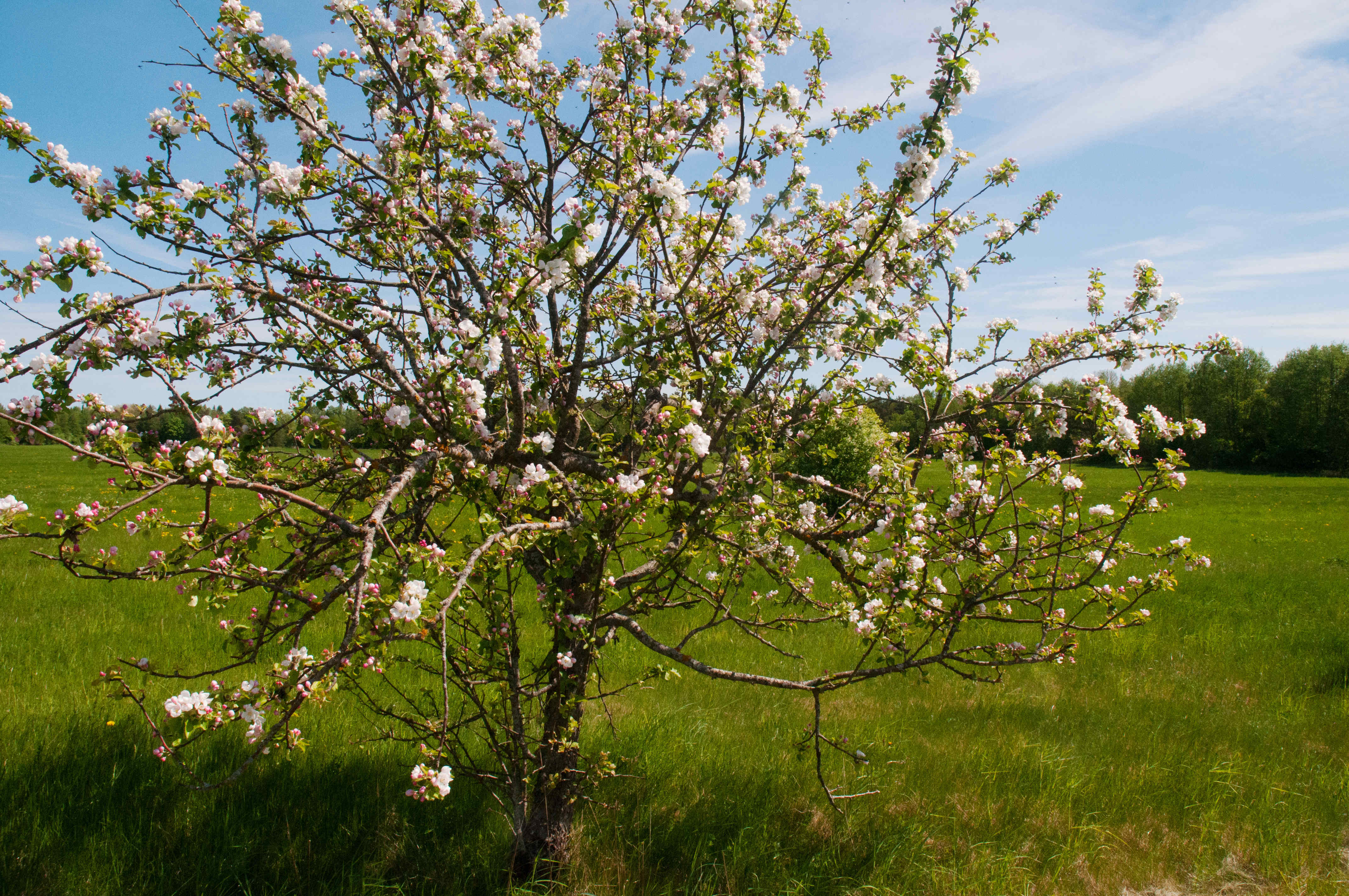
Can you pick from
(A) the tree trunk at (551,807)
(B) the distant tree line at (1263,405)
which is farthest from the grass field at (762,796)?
(B) the distant tree line at (1263,405)

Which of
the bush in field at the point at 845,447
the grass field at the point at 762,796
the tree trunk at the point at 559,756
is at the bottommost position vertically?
the grass field at the point at 762,796

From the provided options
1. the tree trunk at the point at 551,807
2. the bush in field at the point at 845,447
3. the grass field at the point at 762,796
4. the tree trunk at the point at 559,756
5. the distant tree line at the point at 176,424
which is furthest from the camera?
Answer: the bush in field at the point at 845,447

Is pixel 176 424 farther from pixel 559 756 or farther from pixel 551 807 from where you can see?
pixel 551 807

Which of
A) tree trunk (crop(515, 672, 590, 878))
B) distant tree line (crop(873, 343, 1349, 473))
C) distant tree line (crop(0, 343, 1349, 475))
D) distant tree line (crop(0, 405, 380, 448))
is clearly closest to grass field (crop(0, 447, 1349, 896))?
tree trunk (crop(515, 672, 590, 878))

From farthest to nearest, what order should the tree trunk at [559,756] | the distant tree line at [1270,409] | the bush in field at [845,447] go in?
the distant tree line at [1270,409]
the bush in field at [845,447]
the tree trunk at [559,756]

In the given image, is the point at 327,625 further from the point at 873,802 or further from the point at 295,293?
the point at 873,802

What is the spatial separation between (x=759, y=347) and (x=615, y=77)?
1766 mm

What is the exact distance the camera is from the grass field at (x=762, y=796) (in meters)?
3.51

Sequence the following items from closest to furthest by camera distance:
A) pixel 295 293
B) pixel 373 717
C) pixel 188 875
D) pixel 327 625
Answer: pixel 295 293 → pixel 188 875 → pixel 373 717 → pixel 327 625

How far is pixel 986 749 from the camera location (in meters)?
5.10

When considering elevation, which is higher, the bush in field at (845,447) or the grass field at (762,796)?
the bush in field at (845,447)

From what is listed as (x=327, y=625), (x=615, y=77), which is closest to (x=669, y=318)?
(x=615, y=77)

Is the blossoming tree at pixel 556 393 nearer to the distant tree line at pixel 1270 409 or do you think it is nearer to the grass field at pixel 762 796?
the grass field at pixel 762 796

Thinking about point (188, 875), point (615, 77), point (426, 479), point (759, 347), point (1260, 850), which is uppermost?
point (615, 77)
